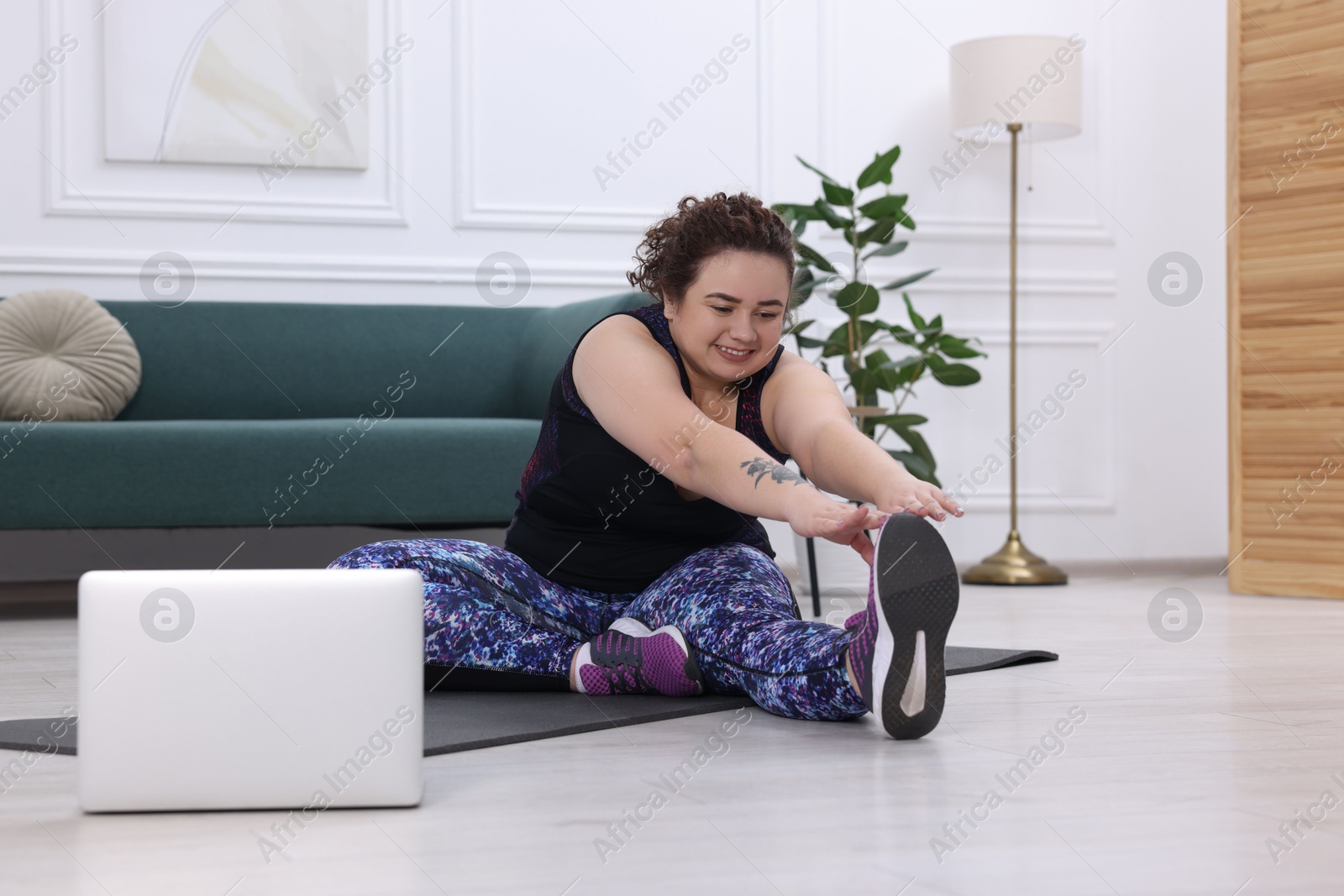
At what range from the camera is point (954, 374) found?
3.53 m

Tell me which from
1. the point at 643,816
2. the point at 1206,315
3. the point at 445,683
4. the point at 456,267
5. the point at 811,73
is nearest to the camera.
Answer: the point at 643,816

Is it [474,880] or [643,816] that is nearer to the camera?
[474,880]

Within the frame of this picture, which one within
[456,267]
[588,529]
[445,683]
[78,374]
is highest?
[456,267]

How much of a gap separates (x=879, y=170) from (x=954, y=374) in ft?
2.03

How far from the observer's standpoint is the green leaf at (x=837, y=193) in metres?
3.40

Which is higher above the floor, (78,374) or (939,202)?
(939,202)

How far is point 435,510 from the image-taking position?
2.79m

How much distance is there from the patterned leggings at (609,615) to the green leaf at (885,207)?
1.84m

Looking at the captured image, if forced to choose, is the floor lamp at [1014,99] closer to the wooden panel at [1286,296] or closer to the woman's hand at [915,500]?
the wooden panel at [1286,296]

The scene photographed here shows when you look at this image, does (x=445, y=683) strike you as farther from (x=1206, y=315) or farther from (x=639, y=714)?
(x=1206, y=315)

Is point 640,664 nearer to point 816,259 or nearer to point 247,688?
point 247,688

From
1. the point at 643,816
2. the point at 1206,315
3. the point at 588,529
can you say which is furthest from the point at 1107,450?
the point at 643,816

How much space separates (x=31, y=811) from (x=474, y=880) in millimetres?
474

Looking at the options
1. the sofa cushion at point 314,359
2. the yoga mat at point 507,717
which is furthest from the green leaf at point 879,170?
the yoga mat at point 507,717
